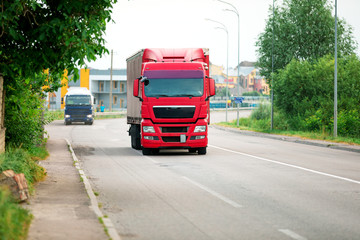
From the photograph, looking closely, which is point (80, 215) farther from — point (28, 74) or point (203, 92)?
point (203, 92)

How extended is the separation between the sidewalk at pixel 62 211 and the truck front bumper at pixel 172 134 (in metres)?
5.97

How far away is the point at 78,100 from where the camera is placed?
5366cm

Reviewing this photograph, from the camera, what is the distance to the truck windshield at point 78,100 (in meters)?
53.4

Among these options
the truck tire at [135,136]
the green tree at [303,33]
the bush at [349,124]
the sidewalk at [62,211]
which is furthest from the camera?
the green tree at [303,33]

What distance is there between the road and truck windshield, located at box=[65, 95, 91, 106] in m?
34.3

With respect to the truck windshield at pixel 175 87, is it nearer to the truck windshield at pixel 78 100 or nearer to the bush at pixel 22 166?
the bush at pixel 22 166

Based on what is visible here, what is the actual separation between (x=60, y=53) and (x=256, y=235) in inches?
235

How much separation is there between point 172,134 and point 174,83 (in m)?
1.74

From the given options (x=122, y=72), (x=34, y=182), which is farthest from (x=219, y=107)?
(x=34, y=182)

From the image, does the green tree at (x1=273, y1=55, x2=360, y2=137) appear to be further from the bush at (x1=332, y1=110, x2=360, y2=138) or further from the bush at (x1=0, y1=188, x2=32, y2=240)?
the bush at (x1=0, y1=188, x2=32, y2=240)

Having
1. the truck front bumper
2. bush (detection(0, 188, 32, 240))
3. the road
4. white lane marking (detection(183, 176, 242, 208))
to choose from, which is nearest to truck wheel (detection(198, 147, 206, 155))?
the truck front bumper

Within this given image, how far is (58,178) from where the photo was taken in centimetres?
1331

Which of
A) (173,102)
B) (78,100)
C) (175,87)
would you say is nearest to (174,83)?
(175,87)

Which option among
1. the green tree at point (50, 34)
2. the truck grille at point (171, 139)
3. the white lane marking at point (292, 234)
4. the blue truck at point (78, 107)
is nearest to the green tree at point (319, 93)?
the truck grille at point (171, 139)
